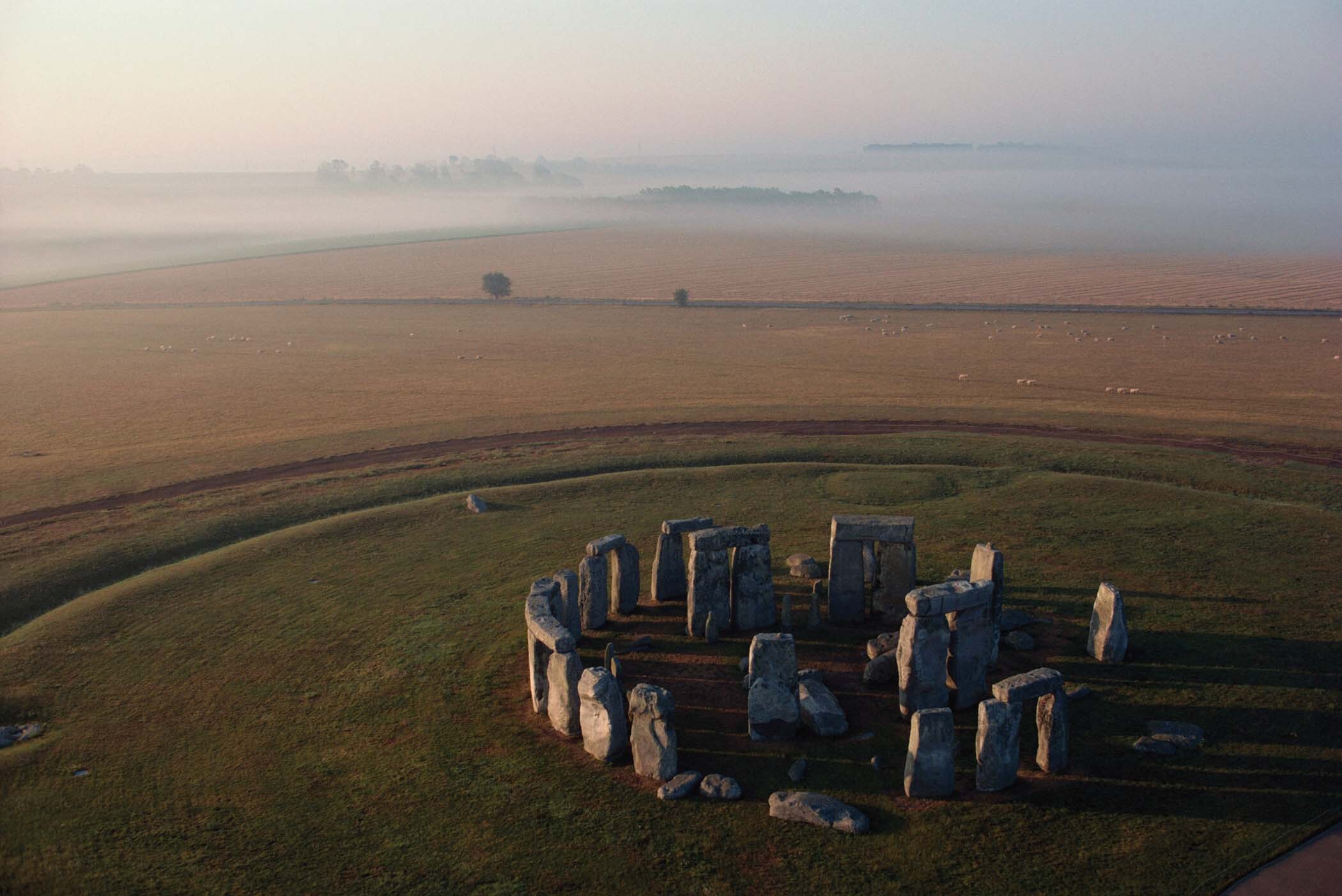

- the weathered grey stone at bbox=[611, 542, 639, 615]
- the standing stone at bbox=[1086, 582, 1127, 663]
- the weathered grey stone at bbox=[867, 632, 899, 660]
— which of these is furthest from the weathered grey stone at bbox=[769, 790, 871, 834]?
the weathered grey stone at bbox=[611, 542, 639, 615]

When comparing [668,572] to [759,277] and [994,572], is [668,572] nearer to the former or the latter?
[994,572]

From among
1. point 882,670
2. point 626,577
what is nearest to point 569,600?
point 626,577

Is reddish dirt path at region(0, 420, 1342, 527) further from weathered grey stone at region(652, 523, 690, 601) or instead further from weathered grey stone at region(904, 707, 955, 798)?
weathered grey stone at region(904, 707, 955, 798)

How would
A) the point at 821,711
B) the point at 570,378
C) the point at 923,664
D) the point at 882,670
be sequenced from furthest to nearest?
the point at 570,378 → the point at 882,670 → the point at 923,664 → the point at 821,711

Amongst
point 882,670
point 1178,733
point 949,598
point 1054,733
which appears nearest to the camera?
point 1054,733

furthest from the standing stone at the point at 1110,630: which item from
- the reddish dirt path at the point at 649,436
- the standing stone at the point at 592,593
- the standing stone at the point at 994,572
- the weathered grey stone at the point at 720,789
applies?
the reddish dirt path at the point at 649,436

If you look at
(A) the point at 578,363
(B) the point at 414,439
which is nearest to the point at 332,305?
(A) the point at 578,363
